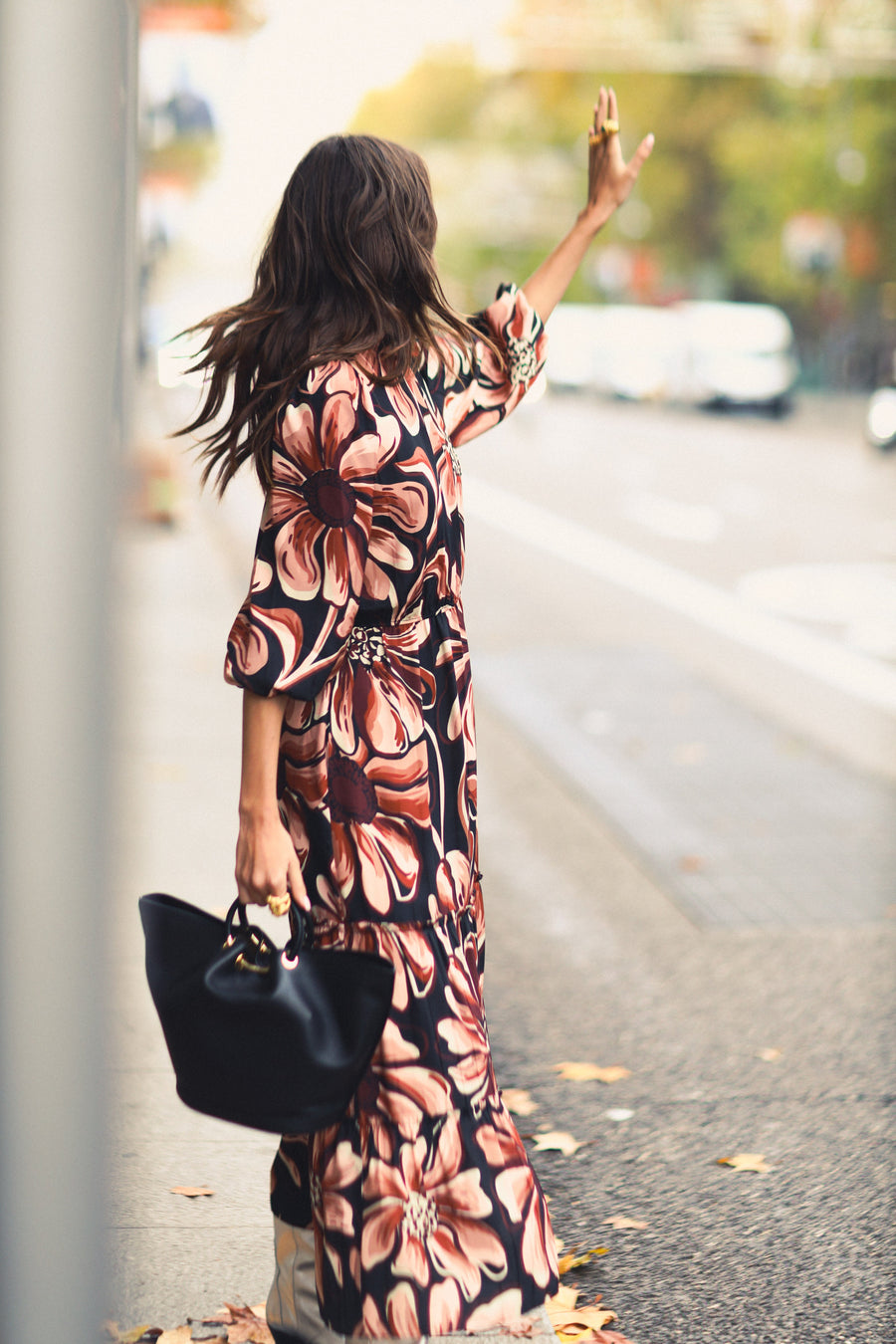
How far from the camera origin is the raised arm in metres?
2.81

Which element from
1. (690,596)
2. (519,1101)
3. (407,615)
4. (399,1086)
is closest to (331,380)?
(407,615)

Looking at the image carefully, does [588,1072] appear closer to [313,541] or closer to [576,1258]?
[576,1258]

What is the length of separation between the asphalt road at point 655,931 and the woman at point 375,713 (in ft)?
1.32

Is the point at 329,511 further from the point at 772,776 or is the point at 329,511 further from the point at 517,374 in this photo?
the point at 772,776

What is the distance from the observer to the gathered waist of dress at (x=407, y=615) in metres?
2.37

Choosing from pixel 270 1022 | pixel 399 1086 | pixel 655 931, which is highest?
pixel 270 1022

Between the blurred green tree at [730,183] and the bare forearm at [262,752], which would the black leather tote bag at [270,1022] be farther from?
the blurred green tree at [730,183]

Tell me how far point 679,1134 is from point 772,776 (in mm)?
3604

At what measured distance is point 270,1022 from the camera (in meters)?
2.25

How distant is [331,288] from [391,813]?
28.1 inches

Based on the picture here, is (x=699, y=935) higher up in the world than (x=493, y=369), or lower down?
lower down

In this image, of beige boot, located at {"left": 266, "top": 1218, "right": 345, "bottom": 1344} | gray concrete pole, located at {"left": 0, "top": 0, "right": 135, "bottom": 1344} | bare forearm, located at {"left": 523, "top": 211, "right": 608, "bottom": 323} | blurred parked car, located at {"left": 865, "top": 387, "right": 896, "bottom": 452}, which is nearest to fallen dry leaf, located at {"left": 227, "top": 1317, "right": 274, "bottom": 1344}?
beige boot, located at {"left": 266, "top": 1218, "right": 345, "bottom": 1344}

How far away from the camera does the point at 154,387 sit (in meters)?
36.6

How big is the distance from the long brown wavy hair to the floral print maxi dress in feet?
0.16
